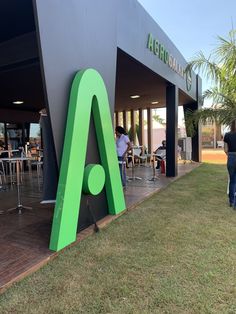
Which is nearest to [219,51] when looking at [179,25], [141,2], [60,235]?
[141,2]

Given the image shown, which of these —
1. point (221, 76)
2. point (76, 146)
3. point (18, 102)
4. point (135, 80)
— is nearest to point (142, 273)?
point (76, 146)

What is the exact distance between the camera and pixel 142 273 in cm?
285

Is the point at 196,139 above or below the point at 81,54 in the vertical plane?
below

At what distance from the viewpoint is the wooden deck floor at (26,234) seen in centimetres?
287

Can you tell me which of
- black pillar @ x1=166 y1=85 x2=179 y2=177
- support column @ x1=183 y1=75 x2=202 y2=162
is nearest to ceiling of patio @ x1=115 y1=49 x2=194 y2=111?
black pillar @ x1=166 y1=85 x2=179 y2=177

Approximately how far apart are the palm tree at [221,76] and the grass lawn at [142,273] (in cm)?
343

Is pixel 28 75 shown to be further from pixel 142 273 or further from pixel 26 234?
pixel 142 273

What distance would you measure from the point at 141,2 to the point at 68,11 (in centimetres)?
334

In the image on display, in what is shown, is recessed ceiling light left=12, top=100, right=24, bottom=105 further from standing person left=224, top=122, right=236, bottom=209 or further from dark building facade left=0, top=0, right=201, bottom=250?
standing person left=224, top=122, right=236, bottom=209

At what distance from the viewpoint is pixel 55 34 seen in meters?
3.36

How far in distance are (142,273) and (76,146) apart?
5.71ft

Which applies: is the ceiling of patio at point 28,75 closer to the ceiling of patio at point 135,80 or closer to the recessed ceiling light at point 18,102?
the ceiling of patio at point 135,80

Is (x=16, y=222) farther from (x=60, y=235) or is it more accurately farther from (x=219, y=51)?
(x=219, y=51)

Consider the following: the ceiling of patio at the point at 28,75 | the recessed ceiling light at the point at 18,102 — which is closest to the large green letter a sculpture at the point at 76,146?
the ceiling of patio at the point at 28,75
